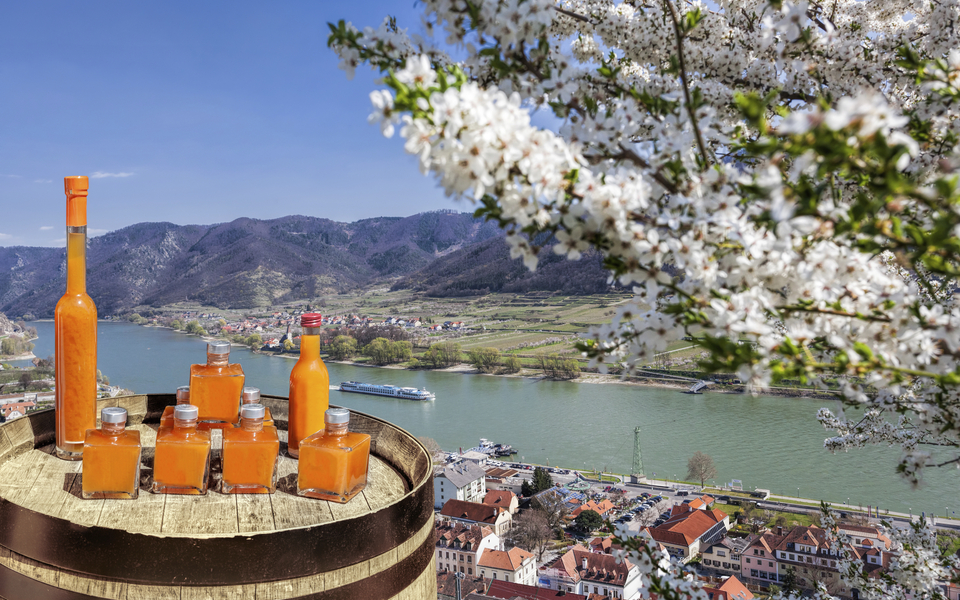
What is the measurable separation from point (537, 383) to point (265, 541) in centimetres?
2883

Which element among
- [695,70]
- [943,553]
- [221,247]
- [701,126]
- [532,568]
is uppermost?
[221,247]

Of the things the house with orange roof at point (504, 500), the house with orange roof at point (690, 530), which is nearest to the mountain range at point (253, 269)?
the house with orange roof at point (504, 500)

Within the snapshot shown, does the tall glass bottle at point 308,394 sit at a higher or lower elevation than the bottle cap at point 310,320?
lower

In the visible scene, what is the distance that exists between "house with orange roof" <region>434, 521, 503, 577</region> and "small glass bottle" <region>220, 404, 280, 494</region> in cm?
1392

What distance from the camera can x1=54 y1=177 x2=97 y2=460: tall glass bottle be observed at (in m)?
1.38

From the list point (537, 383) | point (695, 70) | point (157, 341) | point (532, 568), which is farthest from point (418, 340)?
point (695, 70)

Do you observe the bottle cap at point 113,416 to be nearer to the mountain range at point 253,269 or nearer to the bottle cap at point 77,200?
the bottle cap at point 77,200

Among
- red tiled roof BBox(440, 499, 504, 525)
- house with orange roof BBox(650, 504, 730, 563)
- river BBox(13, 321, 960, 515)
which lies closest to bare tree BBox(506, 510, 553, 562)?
red tiled roof BBox(440, 499, 504, 525)

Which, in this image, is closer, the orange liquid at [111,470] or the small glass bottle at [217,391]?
the orange liquid at [111,470]

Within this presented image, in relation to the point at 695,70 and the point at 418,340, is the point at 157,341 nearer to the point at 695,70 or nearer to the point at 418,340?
the point at 418,340

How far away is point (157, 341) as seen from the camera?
40844 mm

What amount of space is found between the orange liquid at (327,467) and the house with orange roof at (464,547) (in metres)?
13.9

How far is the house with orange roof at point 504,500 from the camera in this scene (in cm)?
1753

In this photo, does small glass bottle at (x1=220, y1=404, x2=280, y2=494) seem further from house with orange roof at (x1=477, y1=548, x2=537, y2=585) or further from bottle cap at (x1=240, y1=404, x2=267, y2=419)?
house with orange roof at (x1=477, y1=548, x2=537, y2=585)
